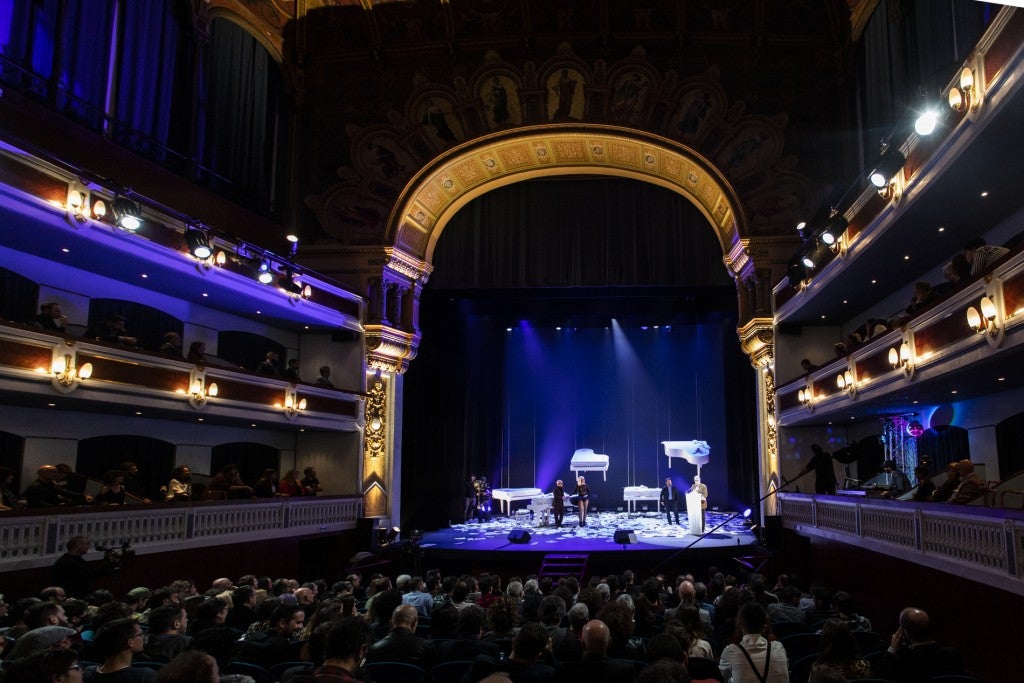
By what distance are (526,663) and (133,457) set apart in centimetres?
1290

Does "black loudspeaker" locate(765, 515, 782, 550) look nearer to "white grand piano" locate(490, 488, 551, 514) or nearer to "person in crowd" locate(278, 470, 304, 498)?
"white grand piano" locate(490, 488, 551, 514)

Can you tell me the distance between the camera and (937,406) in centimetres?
1416

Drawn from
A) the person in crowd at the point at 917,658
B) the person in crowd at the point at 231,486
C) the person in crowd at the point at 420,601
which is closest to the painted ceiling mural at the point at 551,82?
the person in crowd at the point at 231,486

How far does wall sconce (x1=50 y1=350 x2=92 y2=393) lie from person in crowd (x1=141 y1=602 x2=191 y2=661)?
734 centimetres

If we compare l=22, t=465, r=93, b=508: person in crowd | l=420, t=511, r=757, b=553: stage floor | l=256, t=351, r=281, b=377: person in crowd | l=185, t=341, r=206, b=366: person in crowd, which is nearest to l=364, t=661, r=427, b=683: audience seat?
l=22, t=465, r=93, b=508: person in crowd

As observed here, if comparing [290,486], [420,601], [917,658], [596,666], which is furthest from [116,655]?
[290,486]

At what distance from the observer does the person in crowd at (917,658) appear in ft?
16.9

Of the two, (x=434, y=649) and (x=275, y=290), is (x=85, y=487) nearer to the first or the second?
(x=275, y=290)

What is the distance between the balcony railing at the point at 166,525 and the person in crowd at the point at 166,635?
213 inches

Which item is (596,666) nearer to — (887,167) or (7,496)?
(887,167)

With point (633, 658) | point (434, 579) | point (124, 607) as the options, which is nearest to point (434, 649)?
point (633, 658)

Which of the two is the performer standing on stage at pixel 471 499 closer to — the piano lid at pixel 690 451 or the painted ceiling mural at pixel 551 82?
the piano lid at pixel 690 451

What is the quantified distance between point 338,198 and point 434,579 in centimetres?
1247

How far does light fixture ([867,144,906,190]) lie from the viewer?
10.5 m
